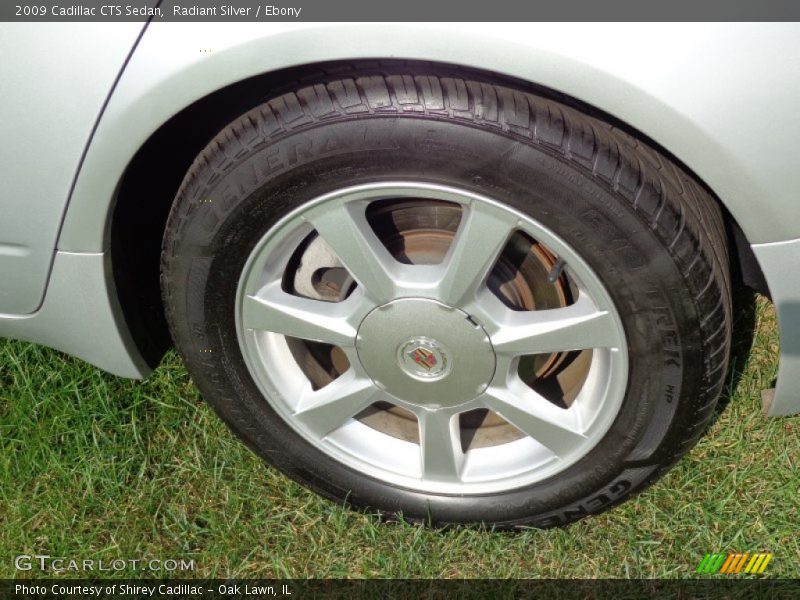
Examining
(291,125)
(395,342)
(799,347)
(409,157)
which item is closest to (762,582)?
Answer: (799,347)

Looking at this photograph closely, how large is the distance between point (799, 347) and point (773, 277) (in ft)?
0.62

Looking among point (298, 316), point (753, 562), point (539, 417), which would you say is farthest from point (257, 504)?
point (753, 562)

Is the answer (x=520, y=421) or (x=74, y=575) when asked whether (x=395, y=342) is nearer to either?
(x=520, y=421)

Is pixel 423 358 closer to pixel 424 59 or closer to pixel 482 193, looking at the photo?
pixel 482 193

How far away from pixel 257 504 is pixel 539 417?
0.73 metres

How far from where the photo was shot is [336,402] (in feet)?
6.19

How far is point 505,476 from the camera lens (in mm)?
1924

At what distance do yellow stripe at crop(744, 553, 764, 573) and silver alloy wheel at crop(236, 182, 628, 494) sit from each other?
493 millimetres

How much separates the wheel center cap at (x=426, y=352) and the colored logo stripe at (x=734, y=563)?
66cm

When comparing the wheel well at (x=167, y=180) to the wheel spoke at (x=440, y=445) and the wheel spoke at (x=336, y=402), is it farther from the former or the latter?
the wheel spoke at (x=440, y=445)

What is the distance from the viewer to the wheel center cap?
1.70 meters
